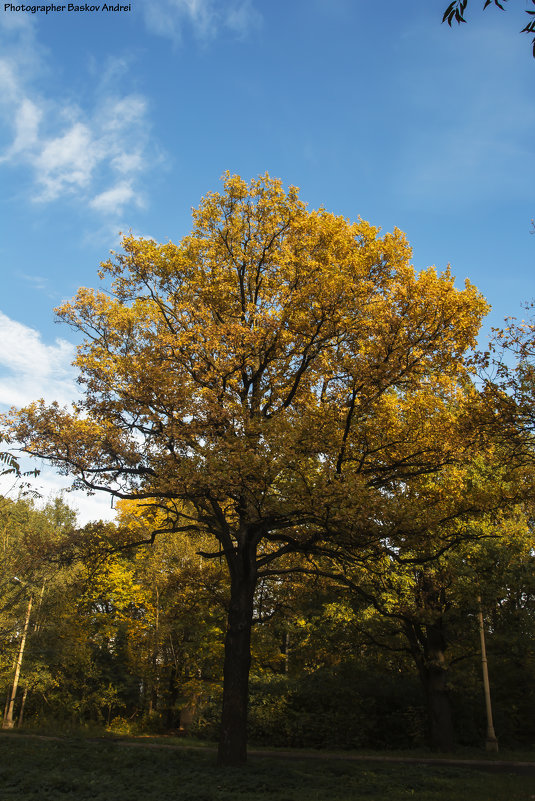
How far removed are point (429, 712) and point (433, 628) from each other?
122 inches

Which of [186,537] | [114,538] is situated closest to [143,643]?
[186,537]

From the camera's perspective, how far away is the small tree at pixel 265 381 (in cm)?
1237

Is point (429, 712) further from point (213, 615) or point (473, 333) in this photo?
point (473, 333)

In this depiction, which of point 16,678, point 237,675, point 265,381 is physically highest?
point 265,381

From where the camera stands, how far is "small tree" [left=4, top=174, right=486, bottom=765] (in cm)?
1237

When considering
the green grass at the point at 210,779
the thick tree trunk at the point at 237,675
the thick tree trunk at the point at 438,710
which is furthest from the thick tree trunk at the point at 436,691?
the thick tree trunk at the point at 237,675

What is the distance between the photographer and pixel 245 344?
14.1m

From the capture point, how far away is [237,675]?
13.7 m

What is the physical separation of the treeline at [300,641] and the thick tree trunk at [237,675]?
249 cm

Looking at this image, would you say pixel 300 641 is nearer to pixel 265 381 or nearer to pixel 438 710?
pixel 438 710

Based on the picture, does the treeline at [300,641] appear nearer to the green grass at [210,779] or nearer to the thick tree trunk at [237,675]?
the thick tree trunk at [237,675]

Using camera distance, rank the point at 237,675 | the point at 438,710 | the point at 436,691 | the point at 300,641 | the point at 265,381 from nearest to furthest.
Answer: the point at 237,675
the point at 265,381
the point at 438,710
the point at 436,691
the point at 300,641

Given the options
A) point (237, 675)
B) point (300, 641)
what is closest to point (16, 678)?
point (300, 641)

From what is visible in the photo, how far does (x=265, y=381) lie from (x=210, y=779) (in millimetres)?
9756
